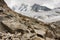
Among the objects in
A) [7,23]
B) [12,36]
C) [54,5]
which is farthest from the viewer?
[54,5]

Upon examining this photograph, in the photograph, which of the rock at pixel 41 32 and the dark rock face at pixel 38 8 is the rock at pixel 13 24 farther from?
the dark rock face at pixel 38 8

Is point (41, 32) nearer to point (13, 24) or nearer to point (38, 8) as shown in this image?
point (13, 24)

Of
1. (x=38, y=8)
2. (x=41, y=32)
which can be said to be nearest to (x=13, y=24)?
(x=41, y=32)

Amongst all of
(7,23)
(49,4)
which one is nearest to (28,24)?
(7,23)

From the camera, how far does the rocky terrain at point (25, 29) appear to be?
4.99 feet

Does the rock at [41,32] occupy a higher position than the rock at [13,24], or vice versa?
the rock at [13,24]

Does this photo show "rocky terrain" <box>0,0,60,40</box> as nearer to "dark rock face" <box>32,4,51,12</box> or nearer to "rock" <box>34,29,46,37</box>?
"rock" <box>34,29,46,37</box>

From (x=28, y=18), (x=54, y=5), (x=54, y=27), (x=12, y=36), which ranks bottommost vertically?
(x=12, y=36)

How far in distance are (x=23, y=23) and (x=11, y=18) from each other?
0.43 ft

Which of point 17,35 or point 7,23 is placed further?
point 7,23

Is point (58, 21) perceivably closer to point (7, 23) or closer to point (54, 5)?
point (54, 5)

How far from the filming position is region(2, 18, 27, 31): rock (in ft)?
5.25

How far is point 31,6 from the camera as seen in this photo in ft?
6.28

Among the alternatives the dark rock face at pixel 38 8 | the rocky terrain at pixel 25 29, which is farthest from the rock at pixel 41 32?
the dark rock face at pixel 38 8
